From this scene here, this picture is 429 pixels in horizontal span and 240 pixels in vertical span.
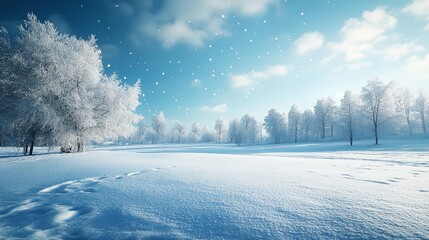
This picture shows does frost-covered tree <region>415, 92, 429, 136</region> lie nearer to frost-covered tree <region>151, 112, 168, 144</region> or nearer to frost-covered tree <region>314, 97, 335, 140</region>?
frost-covered tree <region>314, 97, 335, 140</region>

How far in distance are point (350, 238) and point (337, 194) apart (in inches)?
47.4

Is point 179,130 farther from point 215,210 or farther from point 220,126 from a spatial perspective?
point 215,210

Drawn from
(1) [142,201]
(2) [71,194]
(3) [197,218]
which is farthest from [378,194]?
(2) [71,194]

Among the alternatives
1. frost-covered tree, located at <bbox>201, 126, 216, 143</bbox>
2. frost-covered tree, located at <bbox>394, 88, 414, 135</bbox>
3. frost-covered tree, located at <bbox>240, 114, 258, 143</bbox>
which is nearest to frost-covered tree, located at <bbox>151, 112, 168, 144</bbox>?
frost-covered tree, located at <bbox>201, 126, 216, 143</bbox>

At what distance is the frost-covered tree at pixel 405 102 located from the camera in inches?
1720

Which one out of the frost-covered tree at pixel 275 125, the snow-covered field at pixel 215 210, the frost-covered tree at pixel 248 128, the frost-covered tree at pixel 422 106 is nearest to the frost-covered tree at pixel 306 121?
the frost-covered tree at pixel 275 125

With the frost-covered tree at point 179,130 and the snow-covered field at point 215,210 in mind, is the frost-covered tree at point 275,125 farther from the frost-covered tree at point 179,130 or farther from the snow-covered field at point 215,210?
the snow-covered field at point 215,210

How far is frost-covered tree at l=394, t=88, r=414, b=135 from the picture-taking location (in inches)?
1720

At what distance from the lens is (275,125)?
61.1 metres

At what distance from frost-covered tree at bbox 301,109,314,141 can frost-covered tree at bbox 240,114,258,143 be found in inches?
684

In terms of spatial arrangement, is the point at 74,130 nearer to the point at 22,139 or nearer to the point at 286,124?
the point at 22,139

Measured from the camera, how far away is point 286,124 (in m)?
64.4

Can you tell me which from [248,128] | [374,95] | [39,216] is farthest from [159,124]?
[39,216]

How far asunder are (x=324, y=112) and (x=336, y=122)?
5003mm
